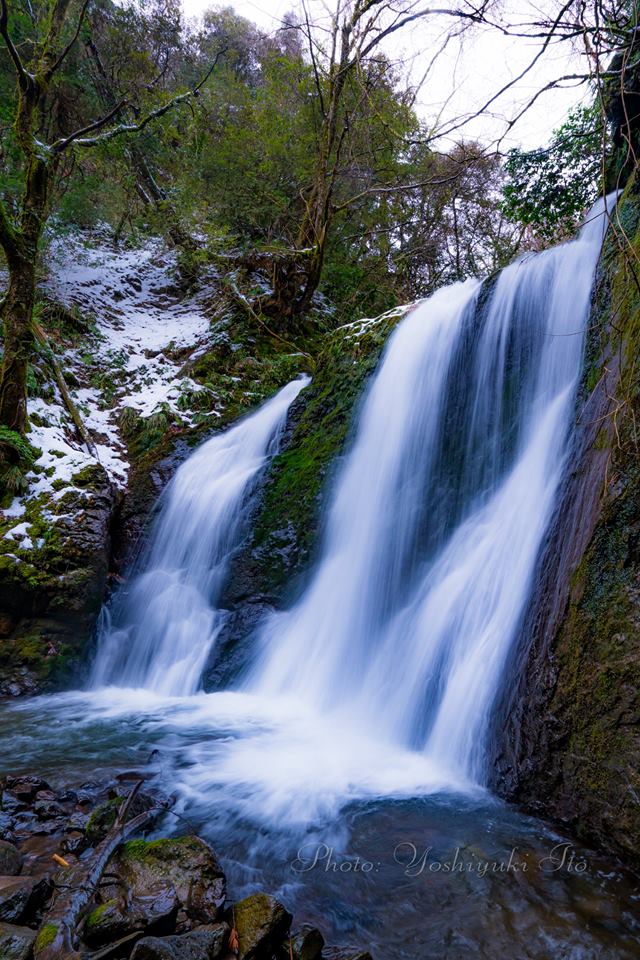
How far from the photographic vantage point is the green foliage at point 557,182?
6742 mm

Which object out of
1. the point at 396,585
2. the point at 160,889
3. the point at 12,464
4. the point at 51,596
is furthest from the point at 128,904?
the point at 12,464

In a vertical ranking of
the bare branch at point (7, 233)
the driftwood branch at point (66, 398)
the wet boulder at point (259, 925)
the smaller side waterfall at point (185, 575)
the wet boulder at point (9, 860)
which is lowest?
the wet boulder at point (9, 860)

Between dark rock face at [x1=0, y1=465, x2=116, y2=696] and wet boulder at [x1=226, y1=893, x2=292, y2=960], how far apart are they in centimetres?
407

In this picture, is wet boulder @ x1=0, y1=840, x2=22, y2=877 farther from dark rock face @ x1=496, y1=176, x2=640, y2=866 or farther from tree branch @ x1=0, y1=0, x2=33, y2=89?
tree branch @ x1=0, y1=0, x2=33, y2=89

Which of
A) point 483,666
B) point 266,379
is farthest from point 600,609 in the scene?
point 266,379

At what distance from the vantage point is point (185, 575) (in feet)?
20.6

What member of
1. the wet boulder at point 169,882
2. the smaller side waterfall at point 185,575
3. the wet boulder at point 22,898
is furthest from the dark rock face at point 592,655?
the smaller side waterfall at point 185,575

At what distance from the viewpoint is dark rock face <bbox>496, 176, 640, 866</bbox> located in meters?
2.28

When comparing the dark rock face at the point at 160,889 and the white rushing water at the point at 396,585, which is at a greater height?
the white rushing water at the point at 396,585

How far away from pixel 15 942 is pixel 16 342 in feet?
21.2

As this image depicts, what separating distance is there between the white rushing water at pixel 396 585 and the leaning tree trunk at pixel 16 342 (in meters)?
2.17

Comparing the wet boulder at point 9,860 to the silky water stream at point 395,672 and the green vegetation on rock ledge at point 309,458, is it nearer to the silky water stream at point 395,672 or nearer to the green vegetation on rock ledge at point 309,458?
the silky water stream at point 395,672

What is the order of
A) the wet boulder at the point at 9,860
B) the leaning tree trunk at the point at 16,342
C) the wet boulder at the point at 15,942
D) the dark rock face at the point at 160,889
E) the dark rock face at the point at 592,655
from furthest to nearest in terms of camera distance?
the leaning tree trunk at the point at 16,342
the dark rock face at the point at 592,655
the wet boulder at the point at 9,860
the dark rock face at the point at 160,889
the wet boulder at the point at 15,942

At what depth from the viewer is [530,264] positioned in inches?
218
